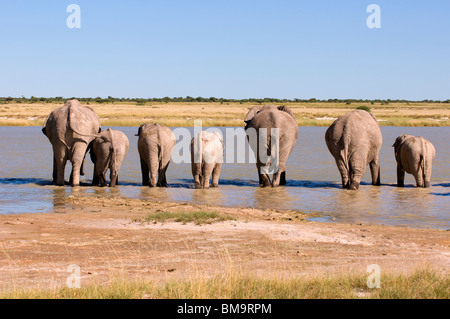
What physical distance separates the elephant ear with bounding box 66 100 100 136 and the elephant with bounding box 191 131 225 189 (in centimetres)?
268

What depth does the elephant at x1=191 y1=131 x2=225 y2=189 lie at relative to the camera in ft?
53.9

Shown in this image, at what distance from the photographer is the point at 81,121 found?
1681 centimetres

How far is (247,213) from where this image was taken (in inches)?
513

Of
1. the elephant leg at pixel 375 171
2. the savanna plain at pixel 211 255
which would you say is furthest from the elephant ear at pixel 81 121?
the elephant leg at pixel 375 171

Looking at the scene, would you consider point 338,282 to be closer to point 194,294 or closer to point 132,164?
point 194,294

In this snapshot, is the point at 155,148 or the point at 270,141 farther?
the point at 270,141

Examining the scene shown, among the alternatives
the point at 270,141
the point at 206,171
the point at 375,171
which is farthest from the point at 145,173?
the point at 375,171

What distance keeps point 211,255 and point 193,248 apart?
0.50m

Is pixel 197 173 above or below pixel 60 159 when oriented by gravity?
below

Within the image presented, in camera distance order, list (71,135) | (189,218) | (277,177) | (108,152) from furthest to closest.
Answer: (277,177) < (108,152) < (71,135) < (189,218)

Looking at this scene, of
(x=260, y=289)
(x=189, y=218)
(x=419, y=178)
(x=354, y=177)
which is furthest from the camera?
(x=419, y=178)

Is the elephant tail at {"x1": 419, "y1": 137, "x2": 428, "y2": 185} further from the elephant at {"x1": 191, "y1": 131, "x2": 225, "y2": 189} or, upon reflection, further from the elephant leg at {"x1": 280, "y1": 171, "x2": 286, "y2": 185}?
the elephant at {"x1": 191, "y1": 131, "x2": 225, "y2": 189}

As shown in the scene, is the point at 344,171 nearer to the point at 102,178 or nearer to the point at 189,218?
the point at 102,178
